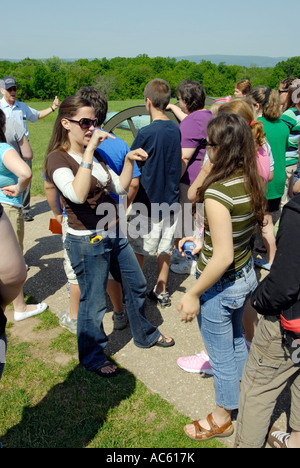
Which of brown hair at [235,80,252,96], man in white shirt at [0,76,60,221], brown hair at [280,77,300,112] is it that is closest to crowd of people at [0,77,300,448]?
brown hair at [280,77,300,112]

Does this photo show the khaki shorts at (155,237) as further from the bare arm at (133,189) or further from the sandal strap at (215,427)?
the sandal strap at (215,427)

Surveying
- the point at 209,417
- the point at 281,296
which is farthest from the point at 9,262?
the point at 209,417

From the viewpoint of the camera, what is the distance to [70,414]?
101 inches

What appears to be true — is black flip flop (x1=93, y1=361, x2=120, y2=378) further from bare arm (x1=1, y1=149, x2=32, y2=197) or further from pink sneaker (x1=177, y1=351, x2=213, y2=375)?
bare arm (x1=1, y1=149, x2=32, y2=197)

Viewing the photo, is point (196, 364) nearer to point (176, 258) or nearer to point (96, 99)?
point (176, 258)

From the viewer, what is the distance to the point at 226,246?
6.07ft

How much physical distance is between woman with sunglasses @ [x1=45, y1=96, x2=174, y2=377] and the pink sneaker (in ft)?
1.77

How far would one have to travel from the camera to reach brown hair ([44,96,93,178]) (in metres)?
2.46

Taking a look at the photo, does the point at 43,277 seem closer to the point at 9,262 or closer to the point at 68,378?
the point at 68,378

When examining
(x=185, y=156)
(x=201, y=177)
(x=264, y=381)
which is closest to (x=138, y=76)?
(x=185, y=156)

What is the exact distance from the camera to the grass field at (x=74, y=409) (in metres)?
2.38

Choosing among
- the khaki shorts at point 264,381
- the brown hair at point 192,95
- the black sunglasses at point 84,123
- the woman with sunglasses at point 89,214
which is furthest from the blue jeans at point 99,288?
the brown hair at point 192,95

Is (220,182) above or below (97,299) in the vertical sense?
above

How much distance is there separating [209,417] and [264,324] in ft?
2.88
